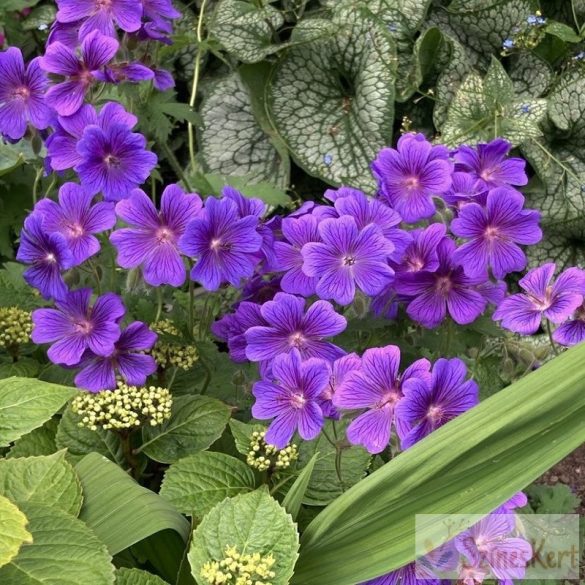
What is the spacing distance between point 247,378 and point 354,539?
0.35m

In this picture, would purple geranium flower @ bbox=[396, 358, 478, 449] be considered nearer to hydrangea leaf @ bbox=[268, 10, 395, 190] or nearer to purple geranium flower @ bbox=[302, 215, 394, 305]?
purple geranium flower @ bbox=[302, 215, 394, 305]

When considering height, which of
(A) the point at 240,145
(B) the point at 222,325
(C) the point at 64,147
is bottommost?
(A) the point at 240,145

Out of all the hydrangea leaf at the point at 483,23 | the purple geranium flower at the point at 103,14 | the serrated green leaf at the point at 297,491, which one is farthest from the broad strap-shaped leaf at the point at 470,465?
the hydrangea leaf at the point at 483,23

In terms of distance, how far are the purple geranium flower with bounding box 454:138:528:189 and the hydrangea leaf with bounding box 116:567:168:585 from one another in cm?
57

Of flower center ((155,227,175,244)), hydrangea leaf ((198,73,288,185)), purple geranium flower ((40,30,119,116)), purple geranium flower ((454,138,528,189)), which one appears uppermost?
purple geranium flower ((40,30,119,116))

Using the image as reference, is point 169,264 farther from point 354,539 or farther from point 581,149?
point 581,149

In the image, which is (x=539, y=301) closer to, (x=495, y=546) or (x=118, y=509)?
(x=495, y=546)

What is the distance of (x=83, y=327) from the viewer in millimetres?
978

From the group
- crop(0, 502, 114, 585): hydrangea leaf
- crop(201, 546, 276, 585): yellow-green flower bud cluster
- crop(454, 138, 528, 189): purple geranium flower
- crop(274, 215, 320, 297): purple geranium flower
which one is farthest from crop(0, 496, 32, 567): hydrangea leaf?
crop(454, 138, 528, 189): purple geranium flower

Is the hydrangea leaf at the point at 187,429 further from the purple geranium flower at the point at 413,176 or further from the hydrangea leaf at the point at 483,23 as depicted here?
the hydrangea leaf at the point at 483,23

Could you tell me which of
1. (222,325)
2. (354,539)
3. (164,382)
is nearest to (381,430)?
(354,539)

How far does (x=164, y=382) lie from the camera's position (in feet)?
3.66

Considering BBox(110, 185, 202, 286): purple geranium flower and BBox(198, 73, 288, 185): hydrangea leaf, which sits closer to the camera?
BBox(110, 185, 202, 286): purple geranium flower

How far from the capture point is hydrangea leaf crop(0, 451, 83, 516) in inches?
33.7
